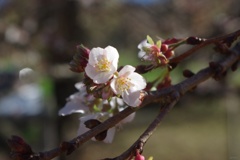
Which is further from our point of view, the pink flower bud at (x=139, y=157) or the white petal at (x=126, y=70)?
the white petal at (x=126, y=70)

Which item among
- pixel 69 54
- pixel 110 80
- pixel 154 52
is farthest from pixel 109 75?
pixel 69 54

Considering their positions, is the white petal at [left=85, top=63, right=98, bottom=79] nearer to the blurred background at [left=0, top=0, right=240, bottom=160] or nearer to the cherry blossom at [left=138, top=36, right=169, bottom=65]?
the cherry blossom at [left=138, top=36, right=169, bottom=65]

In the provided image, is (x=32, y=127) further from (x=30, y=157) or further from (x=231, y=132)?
(x=30, y=157)

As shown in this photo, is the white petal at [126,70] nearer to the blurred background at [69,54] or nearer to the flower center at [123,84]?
the flower center at [123,84]

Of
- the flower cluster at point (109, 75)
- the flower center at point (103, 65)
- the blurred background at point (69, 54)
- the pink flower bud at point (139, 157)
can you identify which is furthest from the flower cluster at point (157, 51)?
the blurred background at point (69, 54)

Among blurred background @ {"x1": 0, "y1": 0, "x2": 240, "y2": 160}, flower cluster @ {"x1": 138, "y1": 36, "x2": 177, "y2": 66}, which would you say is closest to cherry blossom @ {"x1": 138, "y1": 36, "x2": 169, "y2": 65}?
flower cluster @ {"x1": 138, "y1": 36, "x2": 177, "y2": 66}

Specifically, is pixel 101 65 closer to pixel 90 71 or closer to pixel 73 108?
pixel 90 71
